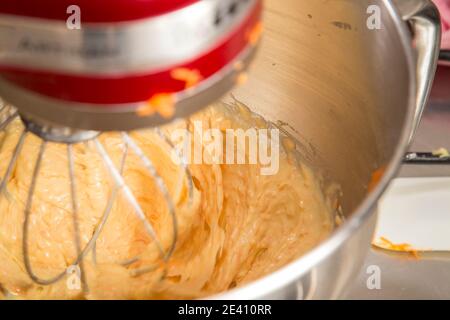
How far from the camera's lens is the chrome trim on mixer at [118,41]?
44 centimetres

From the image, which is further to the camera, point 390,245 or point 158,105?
point 390,245

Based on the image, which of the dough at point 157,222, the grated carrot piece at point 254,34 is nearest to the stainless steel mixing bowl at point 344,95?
the dough at point 157,222

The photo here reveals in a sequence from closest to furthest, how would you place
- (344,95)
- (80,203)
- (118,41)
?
(118,41) → (344,95) → (80,203)

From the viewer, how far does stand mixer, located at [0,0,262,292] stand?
441mm

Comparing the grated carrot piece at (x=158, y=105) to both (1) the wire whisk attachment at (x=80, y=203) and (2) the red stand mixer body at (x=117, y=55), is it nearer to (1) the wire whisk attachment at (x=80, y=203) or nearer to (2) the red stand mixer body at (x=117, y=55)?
(2) the red stand mixer body at (x=117, y=55)

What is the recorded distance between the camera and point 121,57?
1.47 feet

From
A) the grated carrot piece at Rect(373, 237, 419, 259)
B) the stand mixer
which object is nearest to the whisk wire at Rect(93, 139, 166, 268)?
Answer: the stand mixer

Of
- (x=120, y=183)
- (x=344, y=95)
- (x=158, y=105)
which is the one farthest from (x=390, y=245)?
(x=158, y=105)

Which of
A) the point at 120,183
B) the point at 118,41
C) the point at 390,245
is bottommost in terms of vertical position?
the point at 390,245

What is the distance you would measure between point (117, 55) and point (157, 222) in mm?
527

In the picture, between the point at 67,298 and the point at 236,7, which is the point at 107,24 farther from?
the point at 67,298

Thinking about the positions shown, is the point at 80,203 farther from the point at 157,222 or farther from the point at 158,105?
the point at 158,105

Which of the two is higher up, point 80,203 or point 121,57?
point 121,57
